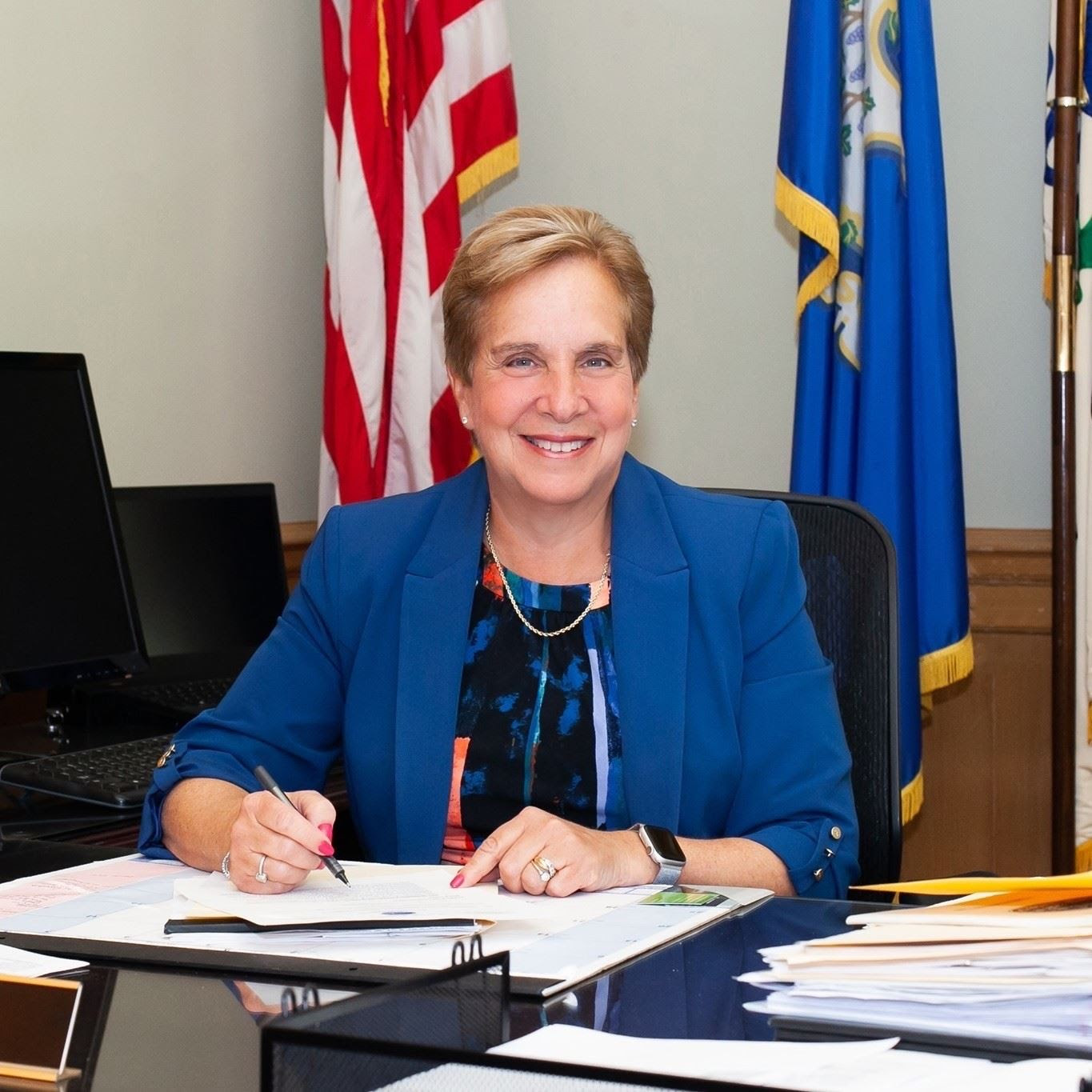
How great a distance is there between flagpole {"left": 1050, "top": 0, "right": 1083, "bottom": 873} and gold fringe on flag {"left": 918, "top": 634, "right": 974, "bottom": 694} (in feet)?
0.55

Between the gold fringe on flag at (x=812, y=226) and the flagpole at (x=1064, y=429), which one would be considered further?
the gold fringe on flag at (x=812, y=226)

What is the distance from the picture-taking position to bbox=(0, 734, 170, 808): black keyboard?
68.1 inches

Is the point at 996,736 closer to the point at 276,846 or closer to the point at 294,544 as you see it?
the point at 294,544

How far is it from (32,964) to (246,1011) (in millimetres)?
203

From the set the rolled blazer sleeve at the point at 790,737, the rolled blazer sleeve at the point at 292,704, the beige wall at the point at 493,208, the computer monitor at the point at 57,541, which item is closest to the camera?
the rolled blazer sleeve at the point at 790,737

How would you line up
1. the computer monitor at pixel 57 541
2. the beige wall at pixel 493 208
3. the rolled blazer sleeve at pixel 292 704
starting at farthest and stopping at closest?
1. the beige wall at pixel 493 208
2. the computer monitor at pixel 57 541
3. the rolled blazer sleeve at pixel 292 704

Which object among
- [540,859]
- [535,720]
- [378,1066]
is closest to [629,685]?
[535,720]

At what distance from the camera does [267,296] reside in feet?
10.6

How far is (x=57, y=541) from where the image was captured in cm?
208

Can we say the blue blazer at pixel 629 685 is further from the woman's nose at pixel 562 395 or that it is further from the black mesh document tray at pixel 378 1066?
the black mesh document tray at pixel 378 1066

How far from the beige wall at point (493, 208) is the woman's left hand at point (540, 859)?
1.57m

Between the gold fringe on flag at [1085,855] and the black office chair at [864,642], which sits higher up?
the black office chair at [864,642]

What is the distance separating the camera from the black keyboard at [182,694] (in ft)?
7.44

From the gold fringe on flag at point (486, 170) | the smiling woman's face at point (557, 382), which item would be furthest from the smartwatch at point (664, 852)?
the gold fringe on flag at point (486, 170)
